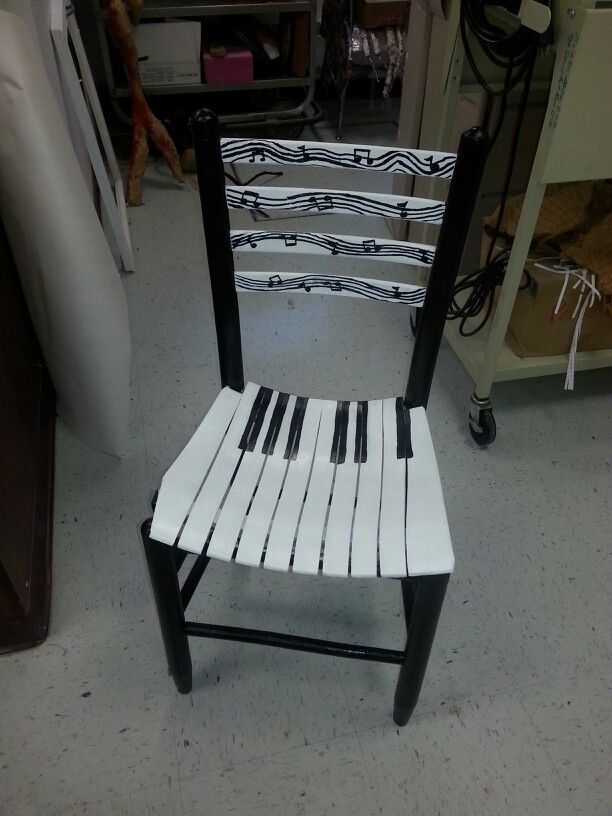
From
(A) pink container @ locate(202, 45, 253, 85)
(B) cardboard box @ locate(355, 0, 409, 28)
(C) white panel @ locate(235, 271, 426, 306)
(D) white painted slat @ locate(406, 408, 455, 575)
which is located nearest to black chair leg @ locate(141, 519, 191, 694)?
(D) white painted slat @ locate(406, 408, 455, 575)

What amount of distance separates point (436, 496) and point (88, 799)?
0.71m

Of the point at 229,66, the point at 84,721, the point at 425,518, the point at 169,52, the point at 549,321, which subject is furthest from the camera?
the point at 229,66

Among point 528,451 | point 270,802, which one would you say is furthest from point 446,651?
point 528,451

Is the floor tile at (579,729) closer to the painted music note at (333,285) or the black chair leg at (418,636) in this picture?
the black chair leg at (418,636)

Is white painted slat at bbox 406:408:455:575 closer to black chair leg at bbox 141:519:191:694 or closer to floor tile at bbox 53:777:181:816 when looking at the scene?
black chair leg at bbox 141:519:191:694

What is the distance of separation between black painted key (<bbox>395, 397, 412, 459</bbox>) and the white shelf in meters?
0.57

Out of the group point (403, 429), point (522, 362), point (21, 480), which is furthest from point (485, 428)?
point (21, 480)

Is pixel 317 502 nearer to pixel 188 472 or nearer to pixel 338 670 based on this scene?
pixel 188 472

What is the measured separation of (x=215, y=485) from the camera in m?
0.84

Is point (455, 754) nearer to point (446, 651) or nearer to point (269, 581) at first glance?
point (446, 651)

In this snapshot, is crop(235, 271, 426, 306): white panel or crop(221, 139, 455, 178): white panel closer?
crop(221, 139, 455, 178): white panel

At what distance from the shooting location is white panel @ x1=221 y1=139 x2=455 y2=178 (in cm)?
84

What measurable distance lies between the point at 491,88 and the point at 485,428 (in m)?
0.82

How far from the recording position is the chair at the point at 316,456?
2.54 ft
